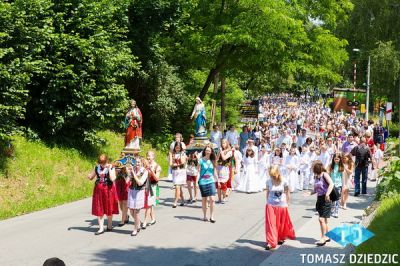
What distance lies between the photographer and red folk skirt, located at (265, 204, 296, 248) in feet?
33.1

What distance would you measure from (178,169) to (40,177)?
13.8ft

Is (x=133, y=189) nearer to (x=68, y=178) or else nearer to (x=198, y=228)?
(x=198, y=228)

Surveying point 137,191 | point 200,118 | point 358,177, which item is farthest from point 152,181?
point 200,118

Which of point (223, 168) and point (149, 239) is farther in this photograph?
point (223, 168)

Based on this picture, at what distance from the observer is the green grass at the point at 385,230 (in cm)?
809

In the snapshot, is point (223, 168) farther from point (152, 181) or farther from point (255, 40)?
point (255, 40)

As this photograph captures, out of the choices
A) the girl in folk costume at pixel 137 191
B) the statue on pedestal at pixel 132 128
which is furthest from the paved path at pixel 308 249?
the statue on pedestal at pixel 132 128

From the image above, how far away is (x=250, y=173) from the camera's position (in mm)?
17609

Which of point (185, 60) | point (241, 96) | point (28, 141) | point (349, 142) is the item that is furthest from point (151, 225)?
point (241, 96)

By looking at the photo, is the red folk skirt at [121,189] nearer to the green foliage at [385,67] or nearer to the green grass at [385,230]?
the green grass at [385,230]

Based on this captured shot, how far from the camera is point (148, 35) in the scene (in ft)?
76.3

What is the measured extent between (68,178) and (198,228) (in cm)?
627

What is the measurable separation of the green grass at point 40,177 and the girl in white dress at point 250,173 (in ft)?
16.6

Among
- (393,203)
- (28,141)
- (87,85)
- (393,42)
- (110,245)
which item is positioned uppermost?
(393,42)
